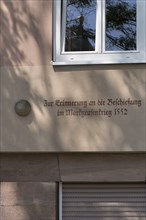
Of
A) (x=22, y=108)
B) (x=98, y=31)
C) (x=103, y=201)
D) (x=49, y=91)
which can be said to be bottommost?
(x=103, y=201)

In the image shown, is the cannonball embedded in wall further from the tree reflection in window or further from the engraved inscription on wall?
the tree reflection in window

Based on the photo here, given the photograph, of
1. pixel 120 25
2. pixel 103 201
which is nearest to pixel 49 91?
pixel 120 25

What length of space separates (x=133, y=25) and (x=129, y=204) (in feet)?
8.49

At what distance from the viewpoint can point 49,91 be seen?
9258 mm

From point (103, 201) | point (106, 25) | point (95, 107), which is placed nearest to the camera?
point (95, 107)

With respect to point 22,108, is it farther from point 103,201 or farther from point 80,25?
point 103,201

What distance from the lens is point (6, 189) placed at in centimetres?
929

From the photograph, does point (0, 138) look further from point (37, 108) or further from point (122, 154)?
point (122, 154)

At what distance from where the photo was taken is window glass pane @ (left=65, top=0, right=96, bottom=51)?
9.41m

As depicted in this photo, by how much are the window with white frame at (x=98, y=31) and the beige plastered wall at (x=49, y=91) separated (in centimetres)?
13

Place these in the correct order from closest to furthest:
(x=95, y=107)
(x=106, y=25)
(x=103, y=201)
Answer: (x=95, y=107) < (x=103, y=201) < (x=106, y=25)

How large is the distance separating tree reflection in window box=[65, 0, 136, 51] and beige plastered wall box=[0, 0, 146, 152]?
0.32 meters

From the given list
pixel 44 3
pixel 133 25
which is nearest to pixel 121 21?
pixel 133 25

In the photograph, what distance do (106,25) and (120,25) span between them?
0.21 meters
